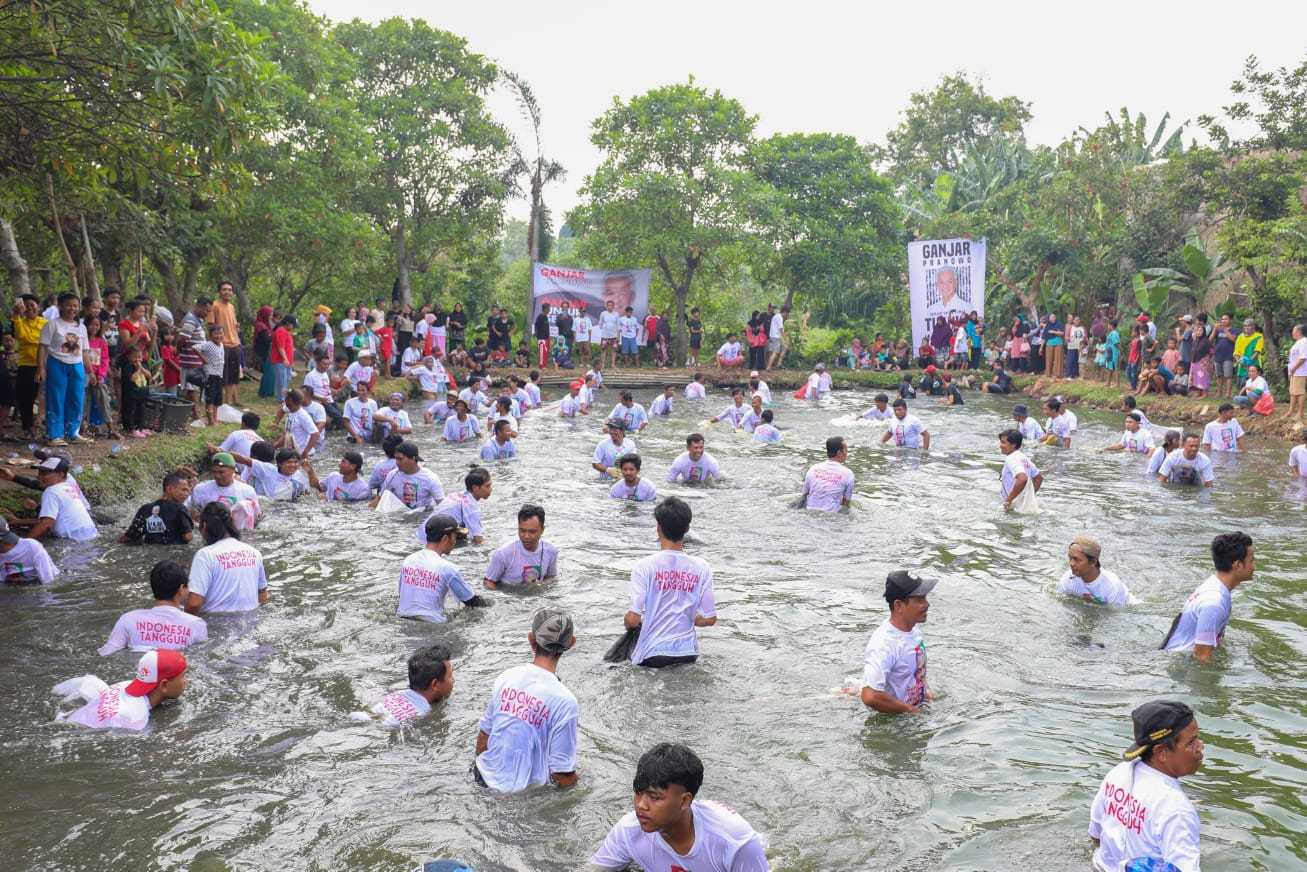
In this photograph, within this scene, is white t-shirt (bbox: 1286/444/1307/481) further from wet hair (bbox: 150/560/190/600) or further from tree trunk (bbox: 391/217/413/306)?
tree trunk (bbox: 391/217/413/306)

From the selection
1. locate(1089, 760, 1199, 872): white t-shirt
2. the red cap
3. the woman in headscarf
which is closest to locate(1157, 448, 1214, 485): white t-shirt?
locate(1089, 760, 1199, 872): white t-shirt

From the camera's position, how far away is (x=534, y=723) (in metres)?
6.05

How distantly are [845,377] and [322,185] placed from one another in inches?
672

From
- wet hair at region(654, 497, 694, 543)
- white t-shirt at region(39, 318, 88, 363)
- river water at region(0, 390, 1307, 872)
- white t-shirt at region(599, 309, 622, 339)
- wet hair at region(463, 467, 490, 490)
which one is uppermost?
white t-shirt at region(599, 309, 622, 339)

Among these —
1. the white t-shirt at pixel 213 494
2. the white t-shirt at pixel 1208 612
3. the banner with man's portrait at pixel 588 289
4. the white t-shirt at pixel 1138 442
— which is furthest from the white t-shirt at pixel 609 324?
the white t-shirt at pixel 1208 612

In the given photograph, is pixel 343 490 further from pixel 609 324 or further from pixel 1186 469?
pixel 609 324

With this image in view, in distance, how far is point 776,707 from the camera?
805 centimetres

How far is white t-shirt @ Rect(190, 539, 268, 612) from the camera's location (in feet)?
30.3

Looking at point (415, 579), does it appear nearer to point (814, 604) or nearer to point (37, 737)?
point (37, 737)

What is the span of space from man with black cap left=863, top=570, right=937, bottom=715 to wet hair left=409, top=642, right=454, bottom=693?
2748 mm

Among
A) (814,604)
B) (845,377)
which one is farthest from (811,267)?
(814,604)

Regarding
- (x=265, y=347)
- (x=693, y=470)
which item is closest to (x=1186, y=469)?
(x=693, y=470)

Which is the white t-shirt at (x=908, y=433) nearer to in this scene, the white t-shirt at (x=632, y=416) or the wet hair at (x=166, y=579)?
the white t-shirt at (x=632, y=416)

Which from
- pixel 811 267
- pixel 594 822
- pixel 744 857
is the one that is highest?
pixel 811 267
